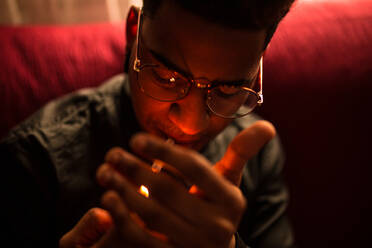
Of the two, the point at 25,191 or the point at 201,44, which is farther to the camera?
the point at 25,191

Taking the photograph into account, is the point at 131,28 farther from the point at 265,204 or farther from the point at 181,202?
the point at 265,204

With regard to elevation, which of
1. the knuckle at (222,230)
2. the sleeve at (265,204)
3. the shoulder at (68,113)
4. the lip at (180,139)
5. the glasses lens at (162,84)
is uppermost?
the glasses lens at (162,84)

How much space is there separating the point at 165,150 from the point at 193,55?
0.74 feet

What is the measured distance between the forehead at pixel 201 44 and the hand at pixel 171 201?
215mm

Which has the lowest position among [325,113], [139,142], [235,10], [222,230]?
[325,113]

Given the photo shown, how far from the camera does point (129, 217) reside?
404mm

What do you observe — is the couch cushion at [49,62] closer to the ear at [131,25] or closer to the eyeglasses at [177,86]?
the ear at [131,25]

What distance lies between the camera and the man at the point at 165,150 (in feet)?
1.30

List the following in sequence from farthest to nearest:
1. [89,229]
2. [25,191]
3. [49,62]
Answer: [49,62] < [25,191] < [89,229]

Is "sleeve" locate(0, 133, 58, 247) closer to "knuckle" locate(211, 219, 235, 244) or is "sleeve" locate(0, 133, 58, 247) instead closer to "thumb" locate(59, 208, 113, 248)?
"thumb" locate(59, 208, 113, 248)

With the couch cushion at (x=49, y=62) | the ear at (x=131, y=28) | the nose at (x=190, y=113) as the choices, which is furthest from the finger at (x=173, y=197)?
the couch cushion at (x=49, y=62)

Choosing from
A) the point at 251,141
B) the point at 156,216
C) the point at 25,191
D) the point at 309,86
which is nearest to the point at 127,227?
the point at 156,216

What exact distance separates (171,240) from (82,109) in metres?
0.59

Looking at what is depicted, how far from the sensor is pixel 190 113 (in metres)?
0.62
